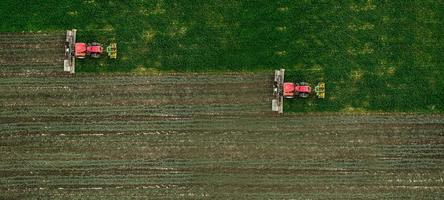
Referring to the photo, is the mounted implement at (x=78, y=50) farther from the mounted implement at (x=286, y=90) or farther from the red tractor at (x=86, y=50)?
the mounted implement at (x=286, y=90)

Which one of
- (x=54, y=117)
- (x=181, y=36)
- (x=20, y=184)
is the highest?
(x=181, y=36)

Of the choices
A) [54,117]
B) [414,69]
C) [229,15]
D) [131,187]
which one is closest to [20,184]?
[54,117]

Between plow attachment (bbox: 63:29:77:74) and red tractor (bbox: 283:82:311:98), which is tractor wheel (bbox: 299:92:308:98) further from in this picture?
plow attachment (bbox: 63:29:77:74)

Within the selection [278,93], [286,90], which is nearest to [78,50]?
[278,93]

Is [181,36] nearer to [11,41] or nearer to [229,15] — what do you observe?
[229,15]

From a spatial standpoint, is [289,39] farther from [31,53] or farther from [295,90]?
[31,53]

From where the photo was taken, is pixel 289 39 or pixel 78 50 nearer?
pixel 78 50
